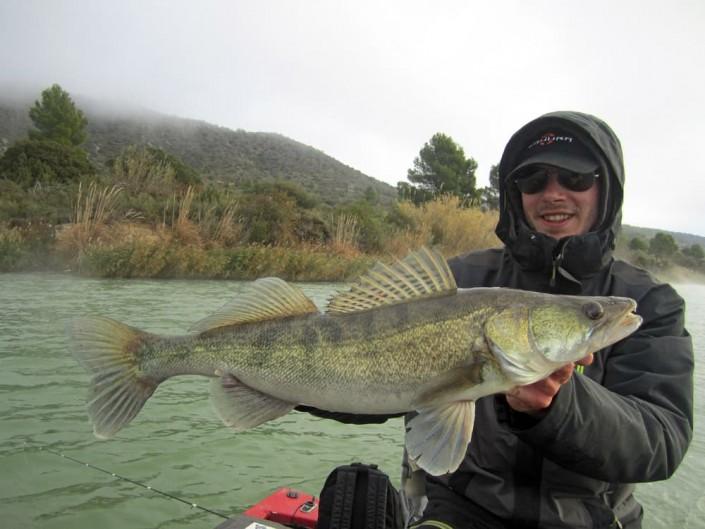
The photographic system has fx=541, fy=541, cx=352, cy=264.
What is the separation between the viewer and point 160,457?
4934mm

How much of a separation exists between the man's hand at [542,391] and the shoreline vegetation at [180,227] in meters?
8.87

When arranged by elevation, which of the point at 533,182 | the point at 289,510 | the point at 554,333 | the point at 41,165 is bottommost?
the point at 289,510

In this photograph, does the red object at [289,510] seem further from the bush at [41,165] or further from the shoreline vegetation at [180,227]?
the bush at [41,165]

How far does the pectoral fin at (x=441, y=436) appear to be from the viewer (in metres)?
2.05

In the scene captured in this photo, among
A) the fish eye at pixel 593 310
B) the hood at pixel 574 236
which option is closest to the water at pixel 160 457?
the hood at pixel 574 236

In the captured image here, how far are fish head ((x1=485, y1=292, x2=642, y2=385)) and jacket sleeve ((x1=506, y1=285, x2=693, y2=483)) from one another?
13cm

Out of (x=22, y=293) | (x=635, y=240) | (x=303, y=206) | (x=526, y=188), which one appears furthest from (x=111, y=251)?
(x=635, y=240)

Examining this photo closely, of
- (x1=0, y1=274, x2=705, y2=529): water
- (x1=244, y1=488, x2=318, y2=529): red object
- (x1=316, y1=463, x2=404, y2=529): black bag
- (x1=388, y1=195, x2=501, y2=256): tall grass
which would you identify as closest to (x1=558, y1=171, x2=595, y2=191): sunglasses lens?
(x1=316, y1=463, x2=404, y2=529): black bag

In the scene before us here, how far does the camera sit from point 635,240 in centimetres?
6675

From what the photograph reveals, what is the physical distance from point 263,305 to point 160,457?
3.09 meters

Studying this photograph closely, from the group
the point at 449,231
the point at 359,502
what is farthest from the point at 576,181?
the point at 449,231

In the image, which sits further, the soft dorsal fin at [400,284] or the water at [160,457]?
the water at [160,457]

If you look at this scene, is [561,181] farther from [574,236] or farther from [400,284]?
[400,284]

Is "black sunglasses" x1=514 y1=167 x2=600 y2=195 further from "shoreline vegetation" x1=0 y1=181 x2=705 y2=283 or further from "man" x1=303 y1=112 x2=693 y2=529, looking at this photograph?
"shoreline vegetation" x1=0 y1=181 x2=705 y2=283
